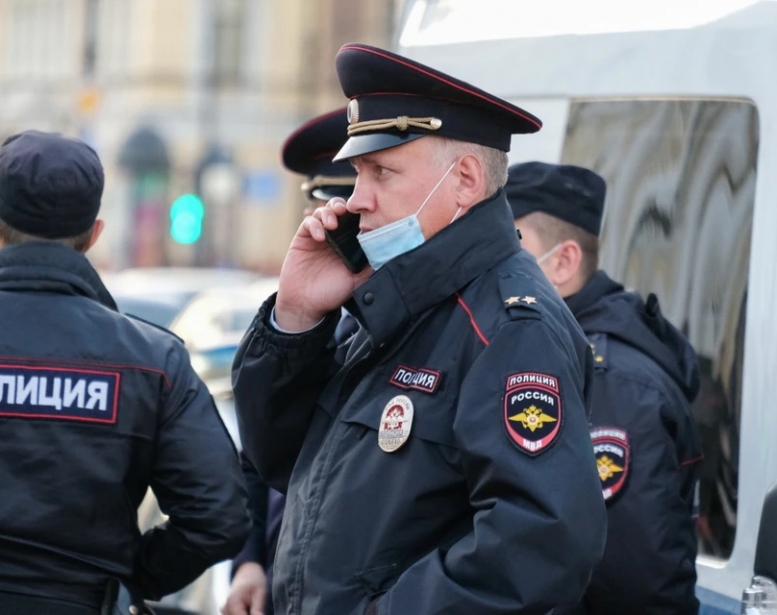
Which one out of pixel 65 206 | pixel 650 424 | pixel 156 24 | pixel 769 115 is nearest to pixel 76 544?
pixel 65 206

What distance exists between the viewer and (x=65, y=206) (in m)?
3.15

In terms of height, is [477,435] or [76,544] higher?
[477,435]

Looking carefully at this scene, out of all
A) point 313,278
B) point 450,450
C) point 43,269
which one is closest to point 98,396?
point 43,269

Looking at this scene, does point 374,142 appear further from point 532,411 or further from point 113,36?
point 113,36

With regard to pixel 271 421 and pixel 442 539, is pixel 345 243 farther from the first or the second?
pixel 442 539

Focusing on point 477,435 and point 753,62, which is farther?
point 753,62

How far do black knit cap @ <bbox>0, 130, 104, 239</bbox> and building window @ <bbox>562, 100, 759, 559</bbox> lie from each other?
145 centimetres

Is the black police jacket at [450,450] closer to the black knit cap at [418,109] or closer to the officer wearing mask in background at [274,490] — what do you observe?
the black knit cap at [418,109]

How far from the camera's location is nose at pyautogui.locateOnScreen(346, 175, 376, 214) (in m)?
2.65

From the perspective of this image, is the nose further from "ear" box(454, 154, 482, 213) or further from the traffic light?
the traffic light

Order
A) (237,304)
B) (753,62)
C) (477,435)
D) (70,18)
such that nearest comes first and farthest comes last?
1. (477,435)
2. (753,62)
3. (237,304)
4. (70,18)

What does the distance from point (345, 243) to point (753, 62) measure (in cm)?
115

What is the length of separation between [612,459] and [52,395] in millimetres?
1211

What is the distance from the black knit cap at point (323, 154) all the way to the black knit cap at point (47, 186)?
3.11ft
